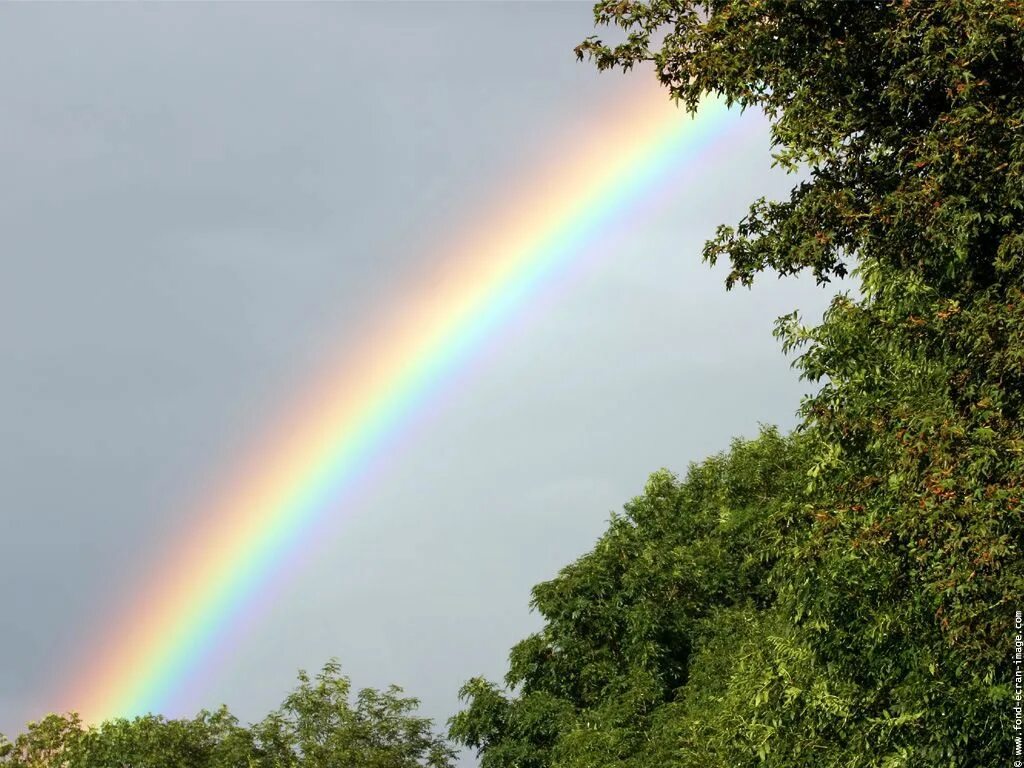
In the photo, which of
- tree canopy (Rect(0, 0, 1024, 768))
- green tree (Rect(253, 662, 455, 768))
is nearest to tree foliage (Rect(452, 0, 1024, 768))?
tree canopy (Rect(0, 0, 1024, 768))

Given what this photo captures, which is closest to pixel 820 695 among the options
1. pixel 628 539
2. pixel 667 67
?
pixel 667 67

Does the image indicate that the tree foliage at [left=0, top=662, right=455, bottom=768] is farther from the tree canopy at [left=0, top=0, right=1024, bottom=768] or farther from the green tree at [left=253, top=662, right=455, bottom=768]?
the tree canopy at [left=0, top=0, right=1024, bottom=768]

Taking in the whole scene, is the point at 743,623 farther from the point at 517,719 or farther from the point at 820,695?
the point at 820,695

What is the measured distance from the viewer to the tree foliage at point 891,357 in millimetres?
15281

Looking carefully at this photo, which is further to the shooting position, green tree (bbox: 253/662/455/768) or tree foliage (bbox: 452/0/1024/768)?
green tree (bbox: 253/662/455/768)

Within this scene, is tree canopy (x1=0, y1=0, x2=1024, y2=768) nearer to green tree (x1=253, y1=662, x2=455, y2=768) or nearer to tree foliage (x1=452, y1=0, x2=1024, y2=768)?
tree foliage (x1=452, y1=0, x2=1024, y2=768)

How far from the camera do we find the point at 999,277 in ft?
52.5

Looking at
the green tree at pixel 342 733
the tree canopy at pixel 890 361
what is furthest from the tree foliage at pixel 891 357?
the green tree at pixel 342 733

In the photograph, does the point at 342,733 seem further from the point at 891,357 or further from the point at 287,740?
the point at 891,357

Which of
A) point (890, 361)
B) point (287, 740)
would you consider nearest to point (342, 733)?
point (287, 740)

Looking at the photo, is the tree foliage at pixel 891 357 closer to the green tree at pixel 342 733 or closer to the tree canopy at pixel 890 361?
the tree canopy at pixel 890 361

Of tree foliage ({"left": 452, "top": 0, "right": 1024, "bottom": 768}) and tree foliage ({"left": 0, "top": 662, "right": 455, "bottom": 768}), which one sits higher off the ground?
tree foliage ({"left": 0, "top": 662, "right": 455, "bottom": 768})

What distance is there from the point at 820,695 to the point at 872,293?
5895 millimetres

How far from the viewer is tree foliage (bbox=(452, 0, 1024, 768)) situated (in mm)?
15281
